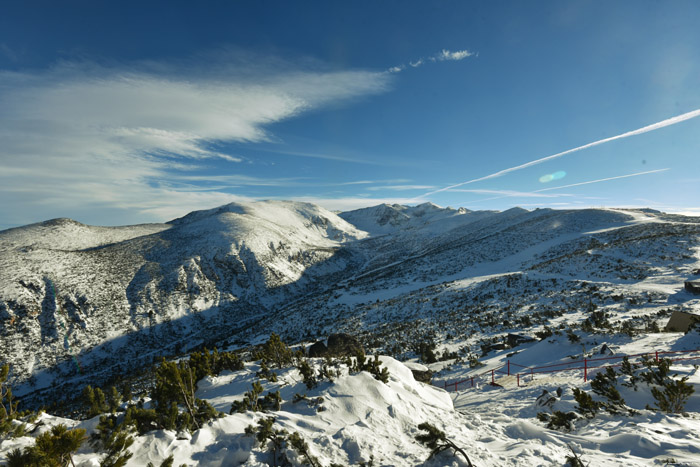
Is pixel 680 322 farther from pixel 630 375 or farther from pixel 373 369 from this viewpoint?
pixel 373 369

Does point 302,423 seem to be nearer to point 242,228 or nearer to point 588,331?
point 588,331

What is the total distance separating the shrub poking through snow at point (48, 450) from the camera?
352 centimetres

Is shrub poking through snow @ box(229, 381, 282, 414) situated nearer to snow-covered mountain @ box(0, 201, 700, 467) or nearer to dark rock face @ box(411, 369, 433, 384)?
snow-covered mountain @ box(0, 201, 700, 467)

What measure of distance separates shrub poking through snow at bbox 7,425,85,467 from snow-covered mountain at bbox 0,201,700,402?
19926mm

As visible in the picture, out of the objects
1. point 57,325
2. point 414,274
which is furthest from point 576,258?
point 57,325

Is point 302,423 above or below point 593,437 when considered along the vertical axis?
above

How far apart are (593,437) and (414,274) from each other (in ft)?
156

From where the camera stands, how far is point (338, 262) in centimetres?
8575

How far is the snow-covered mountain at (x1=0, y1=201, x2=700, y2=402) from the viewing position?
Result: 97.2ft

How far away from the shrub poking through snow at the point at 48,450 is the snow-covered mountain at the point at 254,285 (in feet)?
65.4

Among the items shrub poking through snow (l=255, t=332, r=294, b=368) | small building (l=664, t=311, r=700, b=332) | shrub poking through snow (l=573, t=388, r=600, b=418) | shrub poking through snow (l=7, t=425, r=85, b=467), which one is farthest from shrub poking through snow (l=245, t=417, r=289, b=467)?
small building (l=664, t=311, r=700, b=332)

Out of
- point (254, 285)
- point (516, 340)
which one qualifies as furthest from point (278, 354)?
point (254, 285)

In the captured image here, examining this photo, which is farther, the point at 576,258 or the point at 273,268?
the point at 273,268

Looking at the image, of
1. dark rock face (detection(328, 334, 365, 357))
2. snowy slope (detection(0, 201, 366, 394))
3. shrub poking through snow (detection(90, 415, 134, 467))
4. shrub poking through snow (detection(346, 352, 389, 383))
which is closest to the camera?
shrub poking through snow (detection(90, 415, 134, 467))
